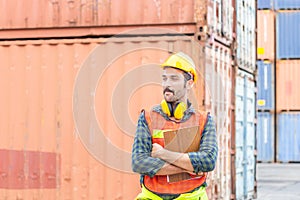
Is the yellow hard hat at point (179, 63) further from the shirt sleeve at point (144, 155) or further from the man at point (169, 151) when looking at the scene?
the shirt sleeve at point (144, 155)

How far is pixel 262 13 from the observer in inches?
1373

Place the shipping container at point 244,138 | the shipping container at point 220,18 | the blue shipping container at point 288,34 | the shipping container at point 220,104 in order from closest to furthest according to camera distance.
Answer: the shipping container at point 220,18, the shipping container at point 220,104, the shipping container at point 244,138, the blue shipping container at point 288,34

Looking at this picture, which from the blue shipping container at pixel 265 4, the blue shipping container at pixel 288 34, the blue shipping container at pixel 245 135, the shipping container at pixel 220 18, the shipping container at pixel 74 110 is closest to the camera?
the shipping container at pixel 74 110

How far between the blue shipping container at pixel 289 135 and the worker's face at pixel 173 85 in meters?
30.3

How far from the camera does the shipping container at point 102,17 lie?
10820mm

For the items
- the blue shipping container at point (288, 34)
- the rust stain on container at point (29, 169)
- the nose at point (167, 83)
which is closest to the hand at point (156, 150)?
the nose at point (167, 83)

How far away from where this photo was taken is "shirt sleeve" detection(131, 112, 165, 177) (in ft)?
12.9

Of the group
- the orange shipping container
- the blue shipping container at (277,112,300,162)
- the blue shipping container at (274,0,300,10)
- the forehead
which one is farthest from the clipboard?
the blue shipping container at (274,0,300,10)

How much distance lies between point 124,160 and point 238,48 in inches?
161

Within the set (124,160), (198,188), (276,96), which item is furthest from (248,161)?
(276,96)

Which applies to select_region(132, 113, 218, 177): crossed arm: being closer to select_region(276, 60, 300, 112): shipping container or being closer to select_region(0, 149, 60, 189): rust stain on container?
select_region(0, 149, 60, 189): rust stain on container

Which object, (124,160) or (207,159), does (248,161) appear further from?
(207,159)

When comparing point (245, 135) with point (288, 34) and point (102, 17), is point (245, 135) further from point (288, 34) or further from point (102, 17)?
point (288, 34)

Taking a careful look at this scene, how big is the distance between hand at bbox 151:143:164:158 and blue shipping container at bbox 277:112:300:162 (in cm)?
3030
